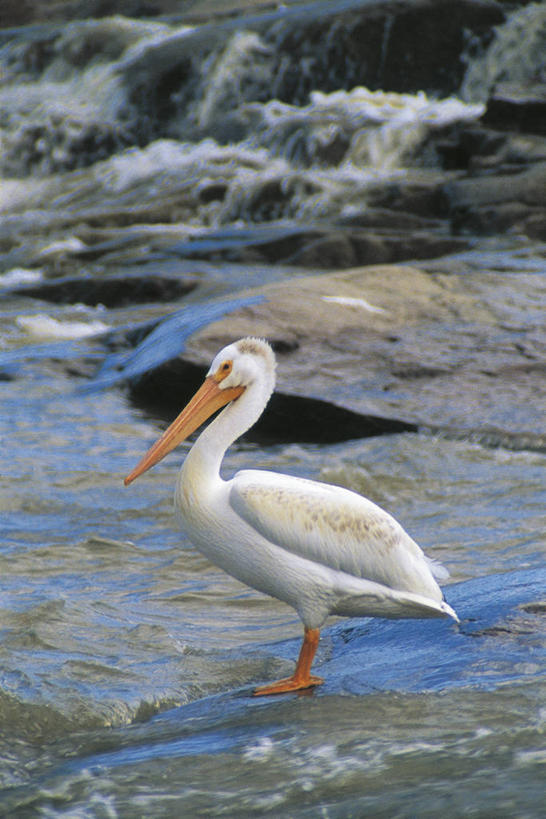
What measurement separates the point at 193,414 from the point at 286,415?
3.62m

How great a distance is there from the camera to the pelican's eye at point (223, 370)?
4.47 meters

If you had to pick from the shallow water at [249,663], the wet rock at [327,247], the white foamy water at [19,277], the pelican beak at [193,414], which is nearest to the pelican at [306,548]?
the shallow water at [249,663]

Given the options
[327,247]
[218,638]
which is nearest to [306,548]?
[218,638]

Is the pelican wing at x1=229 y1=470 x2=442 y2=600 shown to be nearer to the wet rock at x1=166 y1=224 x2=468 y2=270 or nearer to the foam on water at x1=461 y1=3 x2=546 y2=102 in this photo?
the wet rock at x1=166 y1=224 x2=468 y2=270

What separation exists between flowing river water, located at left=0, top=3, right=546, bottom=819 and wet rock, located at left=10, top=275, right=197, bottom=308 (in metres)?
0.15

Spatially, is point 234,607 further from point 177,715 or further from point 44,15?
point 44,15

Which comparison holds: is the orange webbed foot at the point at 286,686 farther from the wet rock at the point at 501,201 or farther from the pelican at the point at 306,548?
the wet rock at the point at 501,201

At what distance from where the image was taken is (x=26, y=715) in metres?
3.79

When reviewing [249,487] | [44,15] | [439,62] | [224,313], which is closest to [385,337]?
[224,313]

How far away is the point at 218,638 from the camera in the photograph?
483cm

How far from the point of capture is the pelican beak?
4.53m

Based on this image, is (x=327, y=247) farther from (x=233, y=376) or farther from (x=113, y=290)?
(x=233, y=376)

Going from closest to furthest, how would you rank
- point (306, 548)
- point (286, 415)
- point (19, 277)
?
point (306, 548), point (286, 415), point (19, 277)

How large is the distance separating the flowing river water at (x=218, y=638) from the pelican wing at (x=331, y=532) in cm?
31
